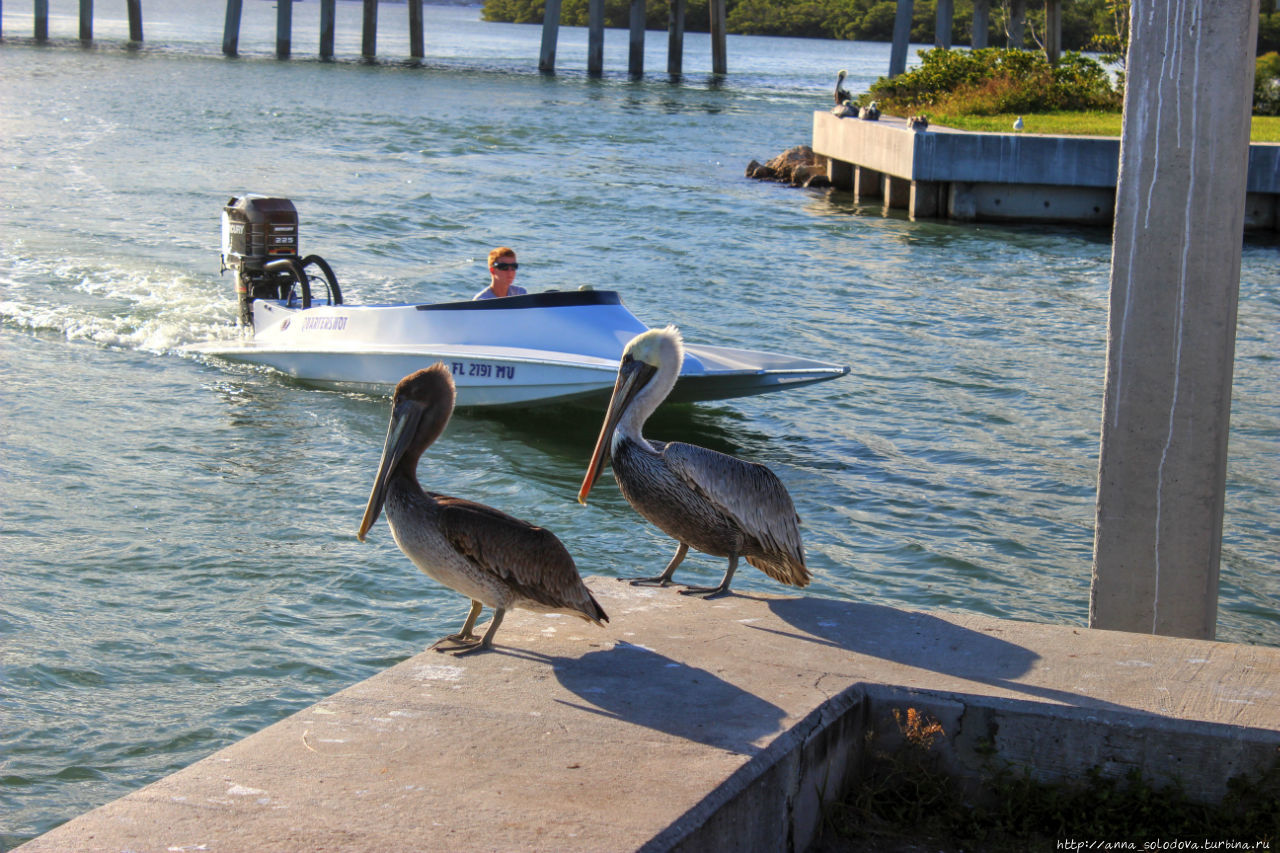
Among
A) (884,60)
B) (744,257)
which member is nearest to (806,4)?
(884,60)


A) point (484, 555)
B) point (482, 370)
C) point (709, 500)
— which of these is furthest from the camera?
point (482, 370)

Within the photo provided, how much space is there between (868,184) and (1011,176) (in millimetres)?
4883

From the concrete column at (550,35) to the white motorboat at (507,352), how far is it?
43309mm

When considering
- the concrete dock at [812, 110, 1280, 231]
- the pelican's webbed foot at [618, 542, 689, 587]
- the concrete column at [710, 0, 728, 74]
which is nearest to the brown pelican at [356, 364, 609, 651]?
the pelican's webbed foot at [618, 542, 689, 587]

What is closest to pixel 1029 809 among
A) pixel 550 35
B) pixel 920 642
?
pixel 920 642

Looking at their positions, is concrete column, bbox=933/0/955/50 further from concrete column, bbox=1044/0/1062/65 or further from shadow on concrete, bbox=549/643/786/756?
shadow on concrete, bbox=549/643/786/756

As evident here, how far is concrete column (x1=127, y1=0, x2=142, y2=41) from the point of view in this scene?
6010cm

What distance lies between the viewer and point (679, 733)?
388cm

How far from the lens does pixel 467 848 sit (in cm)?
313

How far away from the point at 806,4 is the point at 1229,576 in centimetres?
12127

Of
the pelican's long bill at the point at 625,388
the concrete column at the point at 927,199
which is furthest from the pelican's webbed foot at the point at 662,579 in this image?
the concrete column at the point at 927,199

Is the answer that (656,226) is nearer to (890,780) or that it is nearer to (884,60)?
(890,780)

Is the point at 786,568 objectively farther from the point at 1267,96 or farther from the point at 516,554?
the point at 1267,96

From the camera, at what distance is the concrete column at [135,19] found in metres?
60.1
